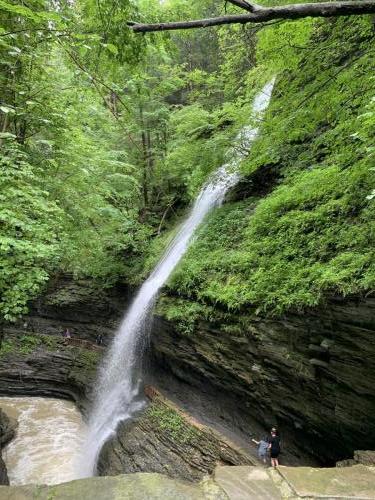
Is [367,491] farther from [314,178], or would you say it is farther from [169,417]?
[169,417]

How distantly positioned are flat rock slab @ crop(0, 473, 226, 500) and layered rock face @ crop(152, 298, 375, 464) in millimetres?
4302

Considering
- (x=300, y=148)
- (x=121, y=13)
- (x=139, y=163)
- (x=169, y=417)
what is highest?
(x=139, y=163)

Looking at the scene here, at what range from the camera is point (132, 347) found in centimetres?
1357

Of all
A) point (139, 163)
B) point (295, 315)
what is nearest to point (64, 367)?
point (139, 163)

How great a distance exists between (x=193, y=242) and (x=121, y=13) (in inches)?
406

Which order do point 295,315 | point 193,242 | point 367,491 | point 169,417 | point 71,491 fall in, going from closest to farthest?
1. point 71,491
2. point 367,491
3. point 295,315
4. point 169,417
5. point 193,242

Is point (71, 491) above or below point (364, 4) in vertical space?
below

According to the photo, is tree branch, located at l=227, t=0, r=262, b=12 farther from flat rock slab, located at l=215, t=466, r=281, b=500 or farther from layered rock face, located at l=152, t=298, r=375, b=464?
layered rock face, located at l=152, t=298, r=375, b=464

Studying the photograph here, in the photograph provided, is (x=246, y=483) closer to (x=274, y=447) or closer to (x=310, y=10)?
(x=310, y=10)

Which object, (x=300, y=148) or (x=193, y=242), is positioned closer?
(x=300, y=148)

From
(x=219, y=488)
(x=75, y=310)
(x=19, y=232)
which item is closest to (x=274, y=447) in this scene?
(x=219, y=488)

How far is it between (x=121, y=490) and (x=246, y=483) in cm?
91

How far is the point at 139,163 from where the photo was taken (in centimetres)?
1869

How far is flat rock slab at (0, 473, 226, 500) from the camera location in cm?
222
